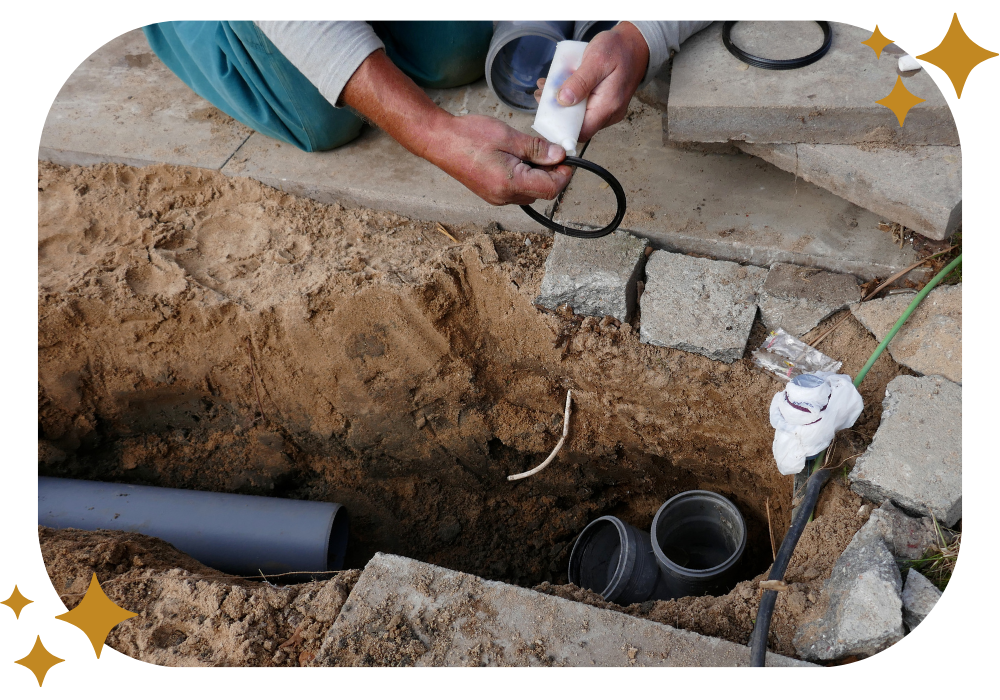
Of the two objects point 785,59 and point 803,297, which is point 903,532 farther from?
point 785,59

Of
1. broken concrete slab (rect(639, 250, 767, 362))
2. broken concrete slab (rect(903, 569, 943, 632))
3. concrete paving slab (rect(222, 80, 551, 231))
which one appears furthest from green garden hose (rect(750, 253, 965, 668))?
concrete paving slab (rect(222, 80, 551, 231))

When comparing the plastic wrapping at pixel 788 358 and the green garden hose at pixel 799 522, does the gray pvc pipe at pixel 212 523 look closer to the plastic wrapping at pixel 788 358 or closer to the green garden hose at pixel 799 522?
the green garden hose at pixel 799 522

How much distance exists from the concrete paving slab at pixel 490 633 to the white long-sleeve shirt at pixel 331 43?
58.7 inches

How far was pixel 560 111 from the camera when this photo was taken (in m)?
1.94

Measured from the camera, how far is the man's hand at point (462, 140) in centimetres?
195

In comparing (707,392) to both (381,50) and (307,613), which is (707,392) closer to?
(307,613)

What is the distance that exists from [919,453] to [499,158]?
140cm

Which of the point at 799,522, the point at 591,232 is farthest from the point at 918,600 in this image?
the point at 591,232

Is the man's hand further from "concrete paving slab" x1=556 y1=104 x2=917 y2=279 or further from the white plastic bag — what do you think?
the white plastic bag

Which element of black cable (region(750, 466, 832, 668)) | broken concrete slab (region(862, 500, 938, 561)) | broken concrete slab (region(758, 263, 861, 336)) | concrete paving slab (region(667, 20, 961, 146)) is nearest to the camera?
black cable (region(750, 466, 832, 668))

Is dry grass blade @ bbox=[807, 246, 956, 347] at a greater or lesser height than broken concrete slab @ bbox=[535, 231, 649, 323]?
lesser

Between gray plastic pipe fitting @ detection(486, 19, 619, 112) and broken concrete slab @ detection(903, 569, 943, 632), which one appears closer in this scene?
broken concrete slab @ detection(903, 569, 943, 632)

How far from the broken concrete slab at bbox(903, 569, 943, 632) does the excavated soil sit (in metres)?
0.41

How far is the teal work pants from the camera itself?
255cm
